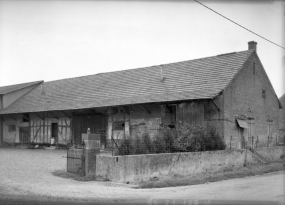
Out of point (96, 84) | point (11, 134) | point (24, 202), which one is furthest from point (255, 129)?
point (11, 134)

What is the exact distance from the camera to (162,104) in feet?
72.0

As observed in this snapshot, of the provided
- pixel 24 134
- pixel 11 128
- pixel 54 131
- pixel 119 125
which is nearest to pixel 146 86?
pixel 119 125

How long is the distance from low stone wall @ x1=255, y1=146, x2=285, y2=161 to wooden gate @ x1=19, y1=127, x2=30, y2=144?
20.6 metres

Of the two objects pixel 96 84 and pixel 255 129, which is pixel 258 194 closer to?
pixel 255 129

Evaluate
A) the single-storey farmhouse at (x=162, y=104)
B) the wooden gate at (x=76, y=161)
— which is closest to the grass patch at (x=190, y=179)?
the wooden gate at (x=76, y=161)

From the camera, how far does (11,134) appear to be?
108 ft

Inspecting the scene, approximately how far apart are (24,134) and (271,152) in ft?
72.3

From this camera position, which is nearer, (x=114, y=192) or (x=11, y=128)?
(x=114, y=192)

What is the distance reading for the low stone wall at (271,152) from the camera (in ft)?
72.6

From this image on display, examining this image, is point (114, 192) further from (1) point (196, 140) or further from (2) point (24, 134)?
(2) point (24, 134)

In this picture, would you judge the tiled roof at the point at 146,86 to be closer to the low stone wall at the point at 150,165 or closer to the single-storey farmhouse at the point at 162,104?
the single-storey farmhouse at the point at 162,104

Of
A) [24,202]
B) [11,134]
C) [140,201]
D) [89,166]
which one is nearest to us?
[24,202]

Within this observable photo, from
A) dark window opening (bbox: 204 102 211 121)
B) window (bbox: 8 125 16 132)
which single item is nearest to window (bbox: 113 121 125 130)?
dark window opening (bbox: 204 102 211 121)

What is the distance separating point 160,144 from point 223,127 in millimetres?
7139
